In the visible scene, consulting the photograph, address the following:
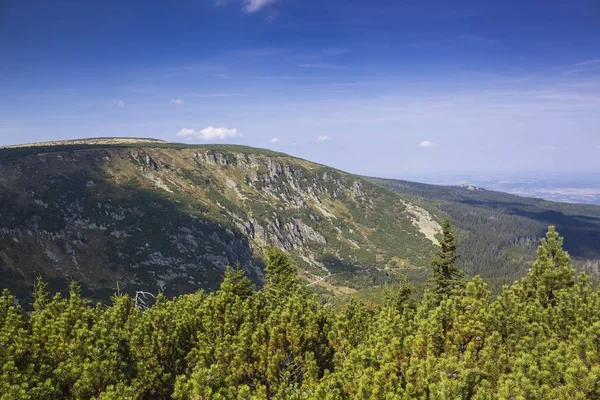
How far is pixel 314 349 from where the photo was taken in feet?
62.2

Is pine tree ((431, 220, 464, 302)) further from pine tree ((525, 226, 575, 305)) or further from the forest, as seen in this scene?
the forest

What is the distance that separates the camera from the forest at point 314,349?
41.9 feet

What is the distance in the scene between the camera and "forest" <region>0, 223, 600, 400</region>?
1277cm

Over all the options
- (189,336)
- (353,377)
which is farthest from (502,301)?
(189,336)

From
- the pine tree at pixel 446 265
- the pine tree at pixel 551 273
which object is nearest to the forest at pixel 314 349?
the pine tree at pixel 551 273

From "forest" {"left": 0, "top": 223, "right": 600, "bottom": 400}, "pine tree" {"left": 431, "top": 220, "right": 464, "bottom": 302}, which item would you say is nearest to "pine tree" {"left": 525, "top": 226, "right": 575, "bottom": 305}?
"forest" {"left": 0, "top": 223, "right": 600, "bottom": 400}

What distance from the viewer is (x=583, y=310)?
15500mm

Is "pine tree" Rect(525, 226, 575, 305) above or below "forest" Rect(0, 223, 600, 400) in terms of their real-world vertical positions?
above

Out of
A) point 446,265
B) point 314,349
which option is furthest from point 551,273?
point 446,265

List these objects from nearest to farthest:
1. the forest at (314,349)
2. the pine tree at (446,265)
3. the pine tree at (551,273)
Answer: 1. the forest at (314,349)
2. the pine tree at (551,273)
3. the pine tree at (446,265)

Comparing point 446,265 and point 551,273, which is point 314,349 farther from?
point 446,265

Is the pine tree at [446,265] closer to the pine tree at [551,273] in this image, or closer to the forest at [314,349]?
the pine tree at [551,273]

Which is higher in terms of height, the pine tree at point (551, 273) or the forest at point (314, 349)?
the pine tree at point (551, 273)

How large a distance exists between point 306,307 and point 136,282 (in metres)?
199
